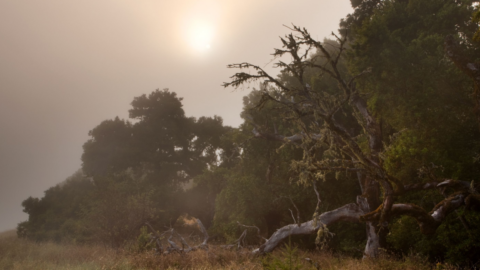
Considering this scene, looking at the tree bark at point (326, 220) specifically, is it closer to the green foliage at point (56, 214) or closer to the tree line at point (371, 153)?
the tree line at point (371, 153)

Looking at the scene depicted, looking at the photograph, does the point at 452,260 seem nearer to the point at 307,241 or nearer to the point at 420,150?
the point at 420,150

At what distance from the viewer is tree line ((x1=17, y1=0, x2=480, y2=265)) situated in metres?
8.57

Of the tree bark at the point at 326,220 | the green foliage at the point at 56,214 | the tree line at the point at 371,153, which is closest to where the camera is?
the tree line at the point at 371,153

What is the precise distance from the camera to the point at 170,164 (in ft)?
91.0

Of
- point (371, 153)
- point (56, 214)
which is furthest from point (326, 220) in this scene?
point (56, 214)

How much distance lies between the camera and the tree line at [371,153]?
28.1 ft

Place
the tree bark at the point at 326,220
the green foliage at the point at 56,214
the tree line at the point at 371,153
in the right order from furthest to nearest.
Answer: the green foliage at the point at 56,214
the tree bark at the point at 326,220
the tree line at the point at 371,153

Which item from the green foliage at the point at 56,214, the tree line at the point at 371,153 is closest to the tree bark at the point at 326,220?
the tree line at the point at 371,153

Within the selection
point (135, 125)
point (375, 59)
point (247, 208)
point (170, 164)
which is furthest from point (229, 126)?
point (375, 59)

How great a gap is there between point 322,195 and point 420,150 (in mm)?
6552

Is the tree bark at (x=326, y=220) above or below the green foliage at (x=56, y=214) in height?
below

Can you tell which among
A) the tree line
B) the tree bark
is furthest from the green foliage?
the tree bark

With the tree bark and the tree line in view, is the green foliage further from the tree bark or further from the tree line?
the tree bark

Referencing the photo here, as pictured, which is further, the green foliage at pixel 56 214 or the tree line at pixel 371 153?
the green foliage at pixel 56 214
